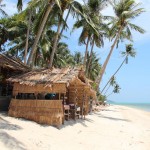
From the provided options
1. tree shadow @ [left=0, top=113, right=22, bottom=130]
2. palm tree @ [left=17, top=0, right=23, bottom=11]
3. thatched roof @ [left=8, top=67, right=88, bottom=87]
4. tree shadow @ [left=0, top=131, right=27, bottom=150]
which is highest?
palm tree @ [left=17, top=0, right=23, bottom=11]

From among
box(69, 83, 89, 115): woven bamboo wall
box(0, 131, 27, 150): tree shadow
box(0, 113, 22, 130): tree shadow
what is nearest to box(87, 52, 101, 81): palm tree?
box(69, 83, 89, 115): woven bamboo wall

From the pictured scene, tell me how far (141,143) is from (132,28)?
19410mm

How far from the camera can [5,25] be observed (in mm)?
29328

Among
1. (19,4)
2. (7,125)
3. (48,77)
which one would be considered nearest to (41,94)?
(48,77)

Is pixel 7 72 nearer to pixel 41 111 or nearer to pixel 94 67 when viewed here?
pixel 41 111

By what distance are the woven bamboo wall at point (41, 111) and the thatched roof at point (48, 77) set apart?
2.84 ft

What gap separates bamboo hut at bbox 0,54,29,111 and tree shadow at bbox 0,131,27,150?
6.12 metres

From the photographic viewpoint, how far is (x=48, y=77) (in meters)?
15.6

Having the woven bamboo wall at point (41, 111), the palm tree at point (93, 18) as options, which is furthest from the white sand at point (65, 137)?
the palm tree at point (93, 18)

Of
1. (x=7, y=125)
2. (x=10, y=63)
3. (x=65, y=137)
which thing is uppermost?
(x=10, y=63)

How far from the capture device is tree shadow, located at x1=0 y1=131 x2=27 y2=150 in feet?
32.9

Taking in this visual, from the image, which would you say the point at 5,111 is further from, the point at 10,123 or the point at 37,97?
the point at 10,123

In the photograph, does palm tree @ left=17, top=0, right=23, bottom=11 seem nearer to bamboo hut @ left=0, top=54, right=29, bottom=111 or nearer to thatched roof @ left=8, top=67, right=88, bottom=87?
bamboo hut @ left=0, top=54, right=29, bottom=111

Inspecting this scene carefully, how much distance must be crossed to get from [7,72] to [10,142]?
8.42 metres
